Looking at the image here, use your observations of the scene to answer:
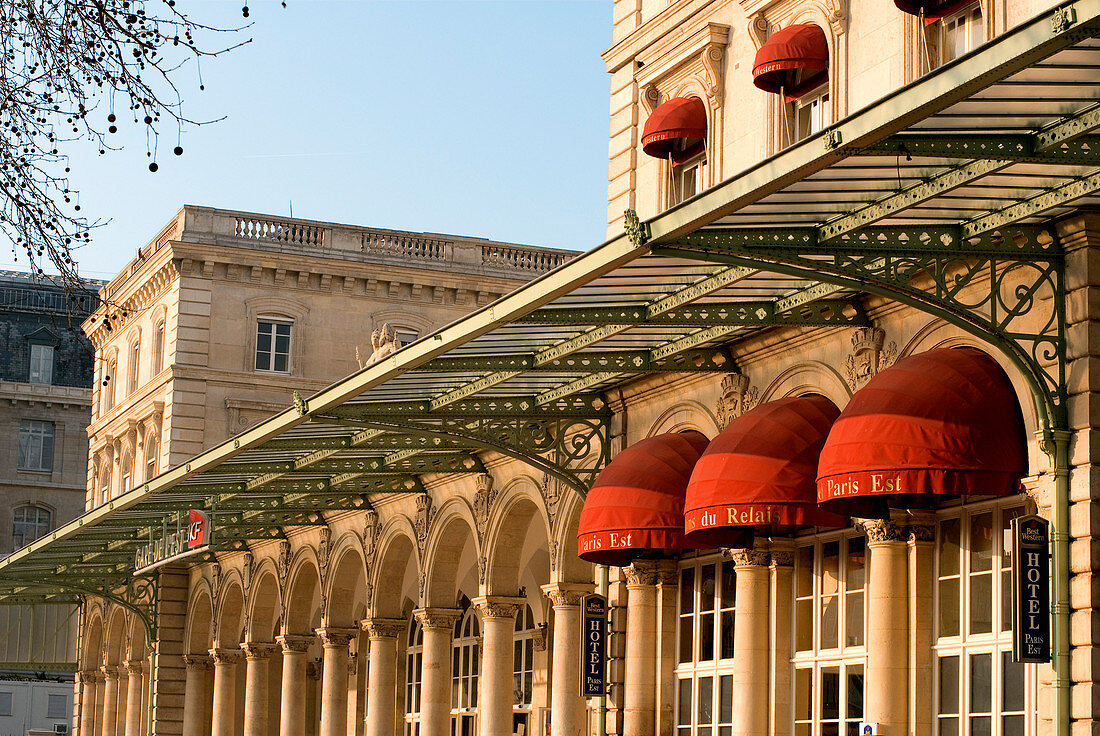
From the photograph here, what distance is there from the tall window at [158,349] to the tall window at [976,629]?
38.2 metres

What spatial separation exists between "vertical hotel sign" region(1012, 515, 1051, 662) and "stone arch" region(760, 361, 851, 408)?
4.23 meters

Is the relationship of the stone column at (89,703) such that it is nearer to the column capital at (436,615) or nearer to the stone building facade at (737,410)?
the stone building facade at (737,410)

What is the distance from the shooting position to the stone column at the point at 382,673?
3519 centimetres

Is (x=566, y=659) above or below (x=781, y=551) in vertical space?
below

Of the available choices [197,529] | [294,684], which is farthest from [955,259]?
[294,684]

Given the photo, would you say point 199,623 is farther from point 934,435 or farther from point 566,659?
point 934,435

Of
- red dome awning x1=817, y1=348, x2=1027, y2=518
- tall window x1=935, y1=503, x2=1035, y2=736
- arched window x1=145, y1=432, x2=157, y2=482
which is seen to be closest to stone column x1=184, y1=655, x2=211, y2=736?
arched window x1=145, y1=432, x2=157, y2=482

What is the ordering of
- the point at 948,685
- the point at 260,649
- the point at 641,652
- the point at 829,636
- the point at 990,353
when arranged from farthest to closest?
the point at 260,649 < the point at 641,652 < the point at 829,636 < the point at 948,685 < the point at 990,353

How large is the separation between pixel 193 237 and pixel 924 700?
120 feet

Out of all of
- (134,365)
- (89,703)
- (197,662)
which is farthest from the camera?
(89,703)

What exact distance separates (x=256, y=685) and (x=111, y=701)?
49.9ft

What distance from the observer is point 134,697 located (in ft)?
175

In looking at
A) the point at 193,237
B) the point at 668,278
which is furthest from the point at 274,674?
the point at 668,278

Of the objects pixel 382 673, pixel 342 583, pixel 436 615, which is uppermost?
pixel 342 583
